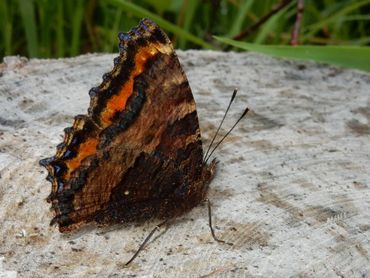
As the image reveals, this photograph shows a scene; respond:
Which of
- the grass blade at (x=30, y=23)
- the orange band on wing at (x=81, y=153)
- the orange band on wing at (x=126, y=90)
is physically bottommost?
the grass blade at (x=30, y=23)

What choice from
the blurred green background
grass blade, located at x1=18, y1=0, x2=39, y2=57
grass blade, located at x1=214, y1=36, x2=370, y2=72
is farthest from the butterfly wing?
grass blade, located at x1=18, y1=0, x2=39, y2=57

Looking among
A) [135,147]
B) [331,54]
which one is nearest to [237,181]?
[135,147]

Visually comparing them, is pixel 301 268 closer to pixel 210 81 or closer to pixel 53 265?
pixel 53 265

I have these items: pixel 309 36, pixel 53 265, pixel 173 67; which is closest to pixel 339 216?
pixel 173 67

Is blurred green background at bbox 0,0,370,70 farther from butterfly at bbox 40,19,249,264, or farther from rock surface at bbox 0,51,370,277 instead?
butterfly at bbox 40,19,249,264

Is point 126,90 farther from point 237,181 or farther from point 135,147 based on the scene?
point 237,181

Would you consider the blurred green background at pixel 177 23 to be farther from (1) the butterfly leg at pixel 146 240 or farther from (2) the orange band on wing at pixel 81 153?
(1) the butterfly leg at pixel 146 240

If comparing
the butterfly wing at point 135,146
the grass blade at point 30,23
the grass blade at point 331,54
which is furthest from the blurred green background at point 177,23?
the butterfly wing at point 135,146
